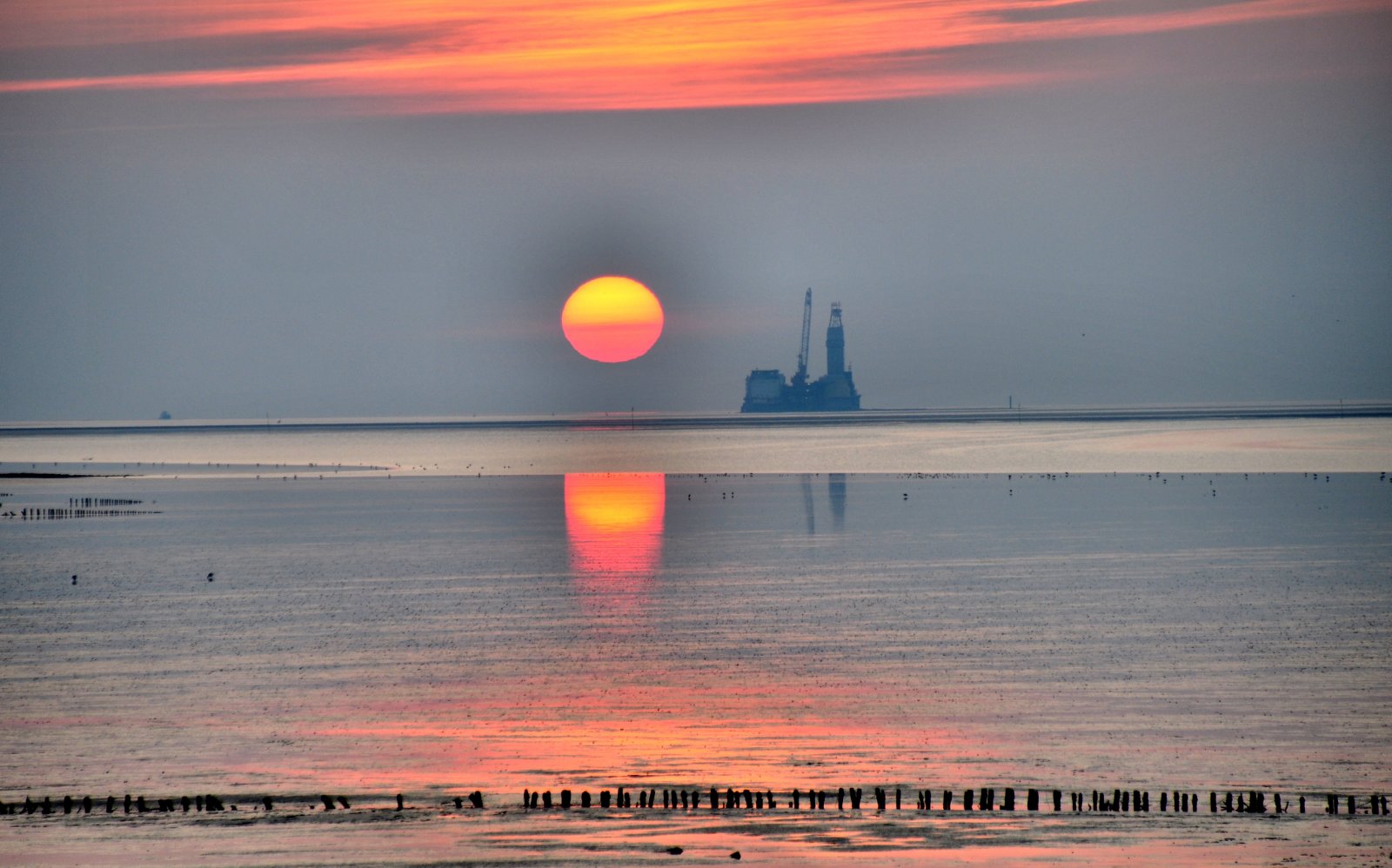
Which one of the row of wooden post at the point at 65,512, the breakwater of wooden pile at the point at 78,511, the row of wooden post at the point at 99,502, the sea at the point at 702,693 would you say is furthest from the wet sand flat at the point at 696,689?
the row of wooden post at the point at 99,502

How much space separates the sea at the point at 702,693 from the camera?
23.3 metres

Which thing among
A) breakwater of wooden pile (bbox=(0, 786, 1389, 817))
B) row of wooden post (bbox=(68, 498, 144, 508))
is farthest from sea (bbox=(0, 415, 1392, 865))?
row of wooden post (bbox=(68, 498, 144, 508))

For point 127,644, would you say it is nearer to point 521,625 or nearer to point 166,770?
point 521,625

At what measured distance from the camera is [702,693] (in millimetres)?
34062

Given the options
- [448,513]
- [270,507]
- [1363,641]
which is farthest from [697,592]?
[270,507]

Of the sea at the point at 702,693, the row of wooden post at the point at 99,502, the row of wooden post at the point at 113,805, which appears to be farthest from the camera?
the row of wooden post at the point at 99,502

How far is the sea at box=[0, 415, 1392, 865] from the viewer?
23312mm

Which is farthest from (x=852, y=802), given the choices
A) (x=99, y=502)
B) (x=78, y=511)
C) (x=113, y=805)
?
(x=99, y=502)

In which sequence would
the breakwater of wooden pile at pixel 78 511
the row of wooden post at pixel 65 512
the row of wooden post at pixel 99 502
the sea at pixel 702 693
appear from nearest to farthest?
the sea at pixel 702 693
the row of wooden post at pixel 65 512
the breakwater of wooden pile at pixel 78 511
the row of wooden post at pixel 99 502

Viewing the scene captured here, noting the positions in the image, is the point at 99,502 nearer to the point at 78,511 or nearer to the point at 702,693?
the point at 78,511

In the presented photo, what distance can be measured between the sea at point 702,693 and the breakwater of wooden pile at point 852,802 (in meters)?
0.11

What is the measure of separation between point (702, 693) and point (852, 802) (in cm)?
1001

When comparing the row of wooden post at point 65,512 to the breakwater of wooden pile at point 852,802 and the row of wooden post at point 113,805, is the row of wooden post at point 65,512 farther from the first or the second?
the breakwater of wooden pile at point 852,802

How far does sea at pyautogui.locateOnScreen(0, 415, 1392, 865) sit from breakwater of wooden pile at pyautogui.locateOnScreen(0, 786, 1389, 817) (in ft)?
0.37
